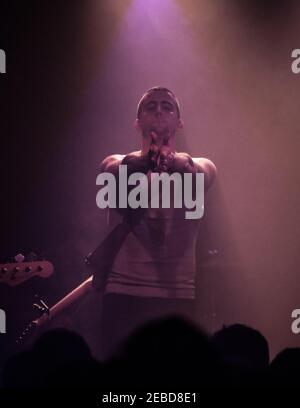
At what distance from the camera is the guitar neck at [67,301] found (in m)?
4.26

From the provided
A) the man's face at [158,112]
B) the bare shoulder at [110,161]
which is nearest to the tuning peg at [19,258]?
the bare shoulder at [110,161]

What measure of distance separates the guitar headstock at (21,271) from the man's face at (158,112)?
121cm

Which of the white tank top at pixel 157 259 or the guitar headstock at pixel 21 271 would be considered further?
the white tank top at pixel 157 259

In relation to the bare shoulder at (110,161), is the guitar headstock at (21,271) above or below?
below

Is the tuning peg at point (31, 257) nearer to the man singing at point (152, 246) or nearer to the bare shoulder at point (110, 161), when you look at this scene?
the man singing at point (152, 246)

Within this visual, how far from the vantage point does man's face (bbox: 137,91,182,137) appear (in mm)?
4449

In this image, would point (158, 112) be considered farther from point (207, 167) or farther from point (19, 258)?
point (19, 258)

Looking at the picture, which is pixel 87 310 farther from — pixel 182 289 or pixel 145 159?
pixel 145 159

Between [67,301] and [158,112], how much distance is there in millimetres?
1479

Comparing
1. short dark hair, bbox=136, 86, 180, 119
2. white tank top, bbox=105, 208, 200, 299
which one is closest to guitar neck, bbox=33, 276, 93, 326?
white tank top, bbox=105, 208, 200, 299

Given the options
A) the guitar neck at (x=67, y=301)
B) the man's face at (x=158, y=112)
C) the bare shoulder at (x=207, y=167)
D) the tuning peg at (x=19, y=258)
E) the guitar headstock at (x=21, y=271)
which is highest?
the man's face at (x=158, y=112)

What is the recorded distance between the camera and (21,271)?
4.25m

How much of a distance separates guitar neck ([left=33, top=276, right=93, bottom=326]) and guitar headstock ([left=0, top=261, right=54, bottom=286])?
0.69ft

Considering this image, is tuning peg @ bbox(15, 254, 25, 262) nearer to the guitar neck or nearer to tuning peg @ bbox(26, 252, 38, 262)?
tuning peg @ bbox(26, 252, 38, 262)
